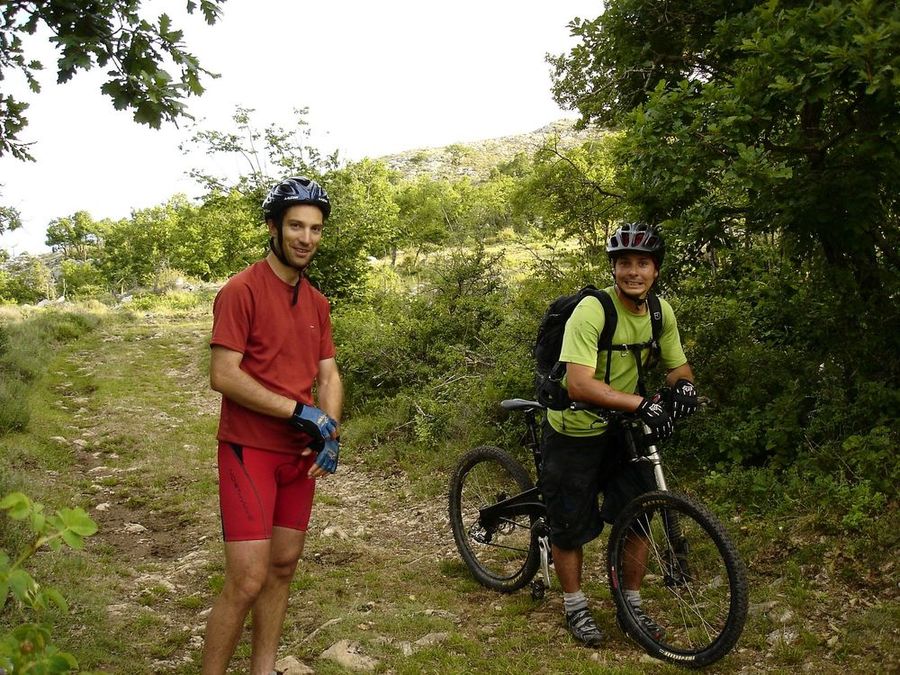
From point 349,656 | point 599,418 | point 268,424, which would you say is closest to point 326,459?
point 268,424

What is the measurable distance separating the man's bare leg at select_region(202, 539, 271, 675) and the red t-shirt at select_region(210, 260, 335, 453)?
517 mm

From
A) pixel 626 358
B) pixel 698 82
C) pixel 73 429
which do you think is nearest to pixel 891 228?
pixel 698 82

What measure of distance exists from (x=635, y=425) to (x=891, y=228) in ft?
11.1

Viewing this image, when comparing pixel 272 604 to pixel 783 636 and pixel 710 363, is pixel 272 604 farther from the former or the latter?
pixel 710 363

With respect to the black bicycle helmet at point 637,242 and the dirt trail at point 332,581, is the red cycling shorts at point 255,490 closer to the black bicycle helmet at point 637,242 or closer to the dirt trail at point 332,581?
the dirt trail at point 332,581

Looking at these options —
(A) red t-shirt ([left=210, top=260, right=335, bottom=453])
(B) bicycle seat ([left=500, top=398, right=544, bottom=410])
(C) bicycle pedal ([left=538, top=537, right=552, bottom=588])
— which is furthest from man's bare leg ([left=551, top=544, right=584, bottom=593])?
(A) red t-shirt ([left=210, top=260, right=335, bottom=453])

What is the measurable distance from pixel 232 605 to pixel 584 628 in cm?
217

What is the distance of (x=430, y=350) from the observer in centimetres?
1147

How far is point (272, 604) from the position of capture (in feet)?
12.2

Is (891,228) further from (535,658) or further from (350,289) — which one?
(350,289)

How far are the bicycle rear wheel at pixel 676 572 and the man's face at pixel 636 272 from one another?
116 centimetres

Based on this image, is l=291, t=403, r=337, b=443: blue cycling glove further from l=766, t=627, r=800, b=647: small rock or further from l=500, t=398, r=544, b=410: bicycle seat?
l=766, t=627, r=800, b=647: small rock

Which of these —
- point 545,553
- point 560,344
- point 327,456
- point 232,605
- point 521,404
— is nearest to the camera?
point 232,605

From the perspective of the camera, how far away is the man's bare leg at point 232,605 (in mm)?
3305
